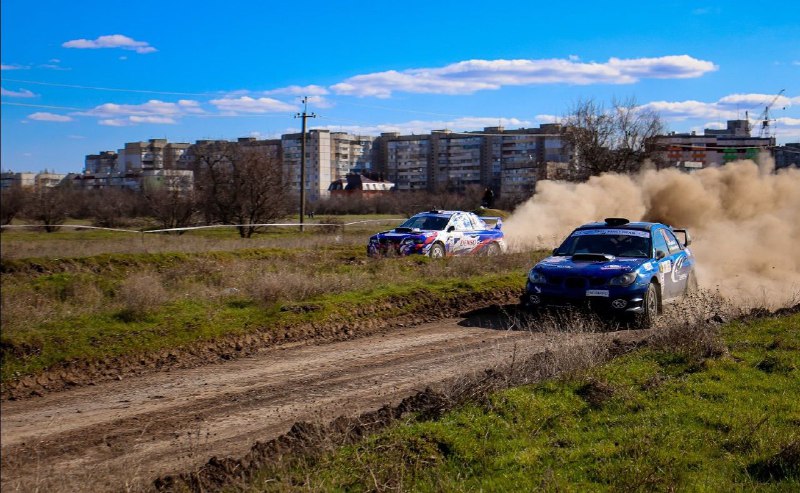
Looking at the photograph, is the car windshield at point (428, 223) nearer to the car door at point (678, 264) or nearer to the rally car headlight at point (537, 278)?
the car door at point (678, 264)

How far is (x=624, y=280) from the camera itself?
1289 cm

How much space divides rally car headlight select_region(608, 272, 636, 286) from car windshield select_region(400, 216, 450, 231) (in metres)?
11.2

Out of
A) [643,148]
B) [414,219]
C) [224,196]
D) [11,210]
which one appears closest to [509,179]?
[643,148]

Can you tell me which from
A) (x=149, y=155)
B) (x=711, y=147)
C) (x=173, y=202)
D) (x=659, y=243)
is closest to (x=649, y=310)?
(x=659, y=243)

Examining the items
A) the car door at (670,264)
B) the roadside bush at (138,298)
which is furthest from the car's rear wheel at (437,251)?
the roadside bush at (138,298)

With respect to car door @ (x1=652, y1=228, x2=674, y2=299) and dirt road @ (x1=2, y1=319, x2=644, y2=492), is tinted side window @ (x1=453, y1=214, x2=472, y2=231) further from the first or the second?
dirt road @ (x1=2, y1=319, x2=644, y2=492)

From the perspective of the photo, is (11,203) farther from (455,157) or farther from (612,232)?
(455,157)

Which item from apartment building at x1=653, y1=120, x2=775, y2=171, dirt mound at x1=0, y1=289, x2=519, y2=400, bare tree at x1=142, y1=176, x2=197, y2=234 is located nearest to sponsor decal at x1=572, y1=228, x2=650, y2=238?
dirt mound at x1=0, y1=289, x2=519, y2=400

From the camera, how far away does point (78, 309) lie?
11.4 meters

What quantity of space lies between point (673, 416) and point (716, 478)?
1.46 meters

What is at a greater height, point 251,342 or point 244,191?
point 244,191

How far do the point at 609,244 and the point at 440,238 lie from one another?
9.25 meters

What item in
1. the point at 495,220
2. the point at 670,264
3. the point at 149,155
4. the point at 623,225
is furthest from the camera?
the point at 149,155

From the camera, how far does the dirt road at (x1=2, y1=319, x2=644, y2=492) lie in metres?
6.25
